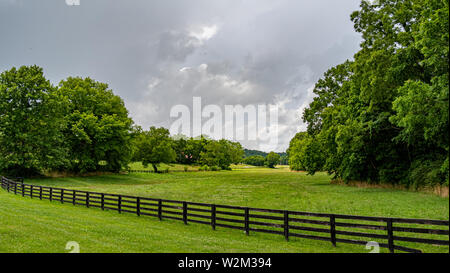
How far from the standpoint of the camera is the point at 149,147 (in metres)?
71.1

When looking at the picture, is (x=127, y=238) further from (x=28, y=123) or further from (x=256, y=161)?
(x=256, y=161)

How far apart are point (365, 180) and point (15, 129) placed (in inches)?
1581

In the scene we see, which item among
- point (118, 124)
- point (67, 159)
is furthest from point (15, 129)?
point (118, 124)

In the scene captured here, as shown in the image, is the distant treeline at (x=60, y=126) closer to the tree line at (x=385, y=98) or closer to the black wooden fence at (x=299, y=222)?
the black wooden fence at (x=299, y=222)

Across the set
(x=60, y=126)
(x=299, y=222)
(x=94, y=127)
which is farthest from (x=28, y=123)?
(x=299, y=222)

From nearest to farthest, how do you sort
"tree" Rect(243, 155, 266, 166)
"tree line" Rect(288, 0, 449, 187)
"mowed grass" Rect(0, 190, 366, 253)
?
"mowed grass" Rect(0, 190, 366, 253) < "tree line" Rect(288, 0, 449, 187) < "tree" Rect(243, 155, 266, 166)

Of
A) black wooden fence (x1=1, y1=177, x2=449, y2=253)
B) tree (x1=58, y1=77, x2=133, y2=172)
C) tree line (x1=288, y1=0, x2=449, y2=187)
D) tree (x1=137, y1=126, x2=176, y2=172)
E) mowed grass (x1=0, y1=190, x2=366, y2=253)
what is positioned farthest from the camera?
tree (x1=137, y1=126, x2=176, y2=172)

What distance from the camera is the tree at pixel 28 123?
3681 cm

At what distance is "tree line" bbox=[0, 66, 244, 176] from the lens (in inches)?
1473

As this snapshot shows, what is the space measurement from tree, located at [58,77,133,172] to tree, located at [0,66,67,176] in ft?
10.5

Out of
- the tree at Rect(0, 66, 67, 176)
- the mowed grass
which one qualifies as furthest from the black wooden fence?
the tree at Rect(0, 66, 67, 176)

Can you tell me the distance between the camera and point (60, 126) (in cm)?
4256

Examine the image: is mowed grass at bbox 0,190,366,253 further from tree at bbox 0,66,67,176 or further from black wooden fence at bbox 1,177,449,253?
tree at bbox 0,66,67,176

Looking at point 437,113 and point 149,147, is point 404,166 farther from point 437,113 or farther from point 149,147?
point 149,147
